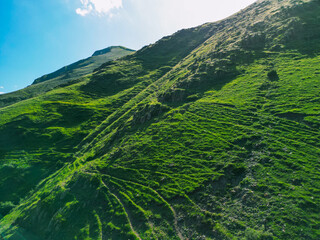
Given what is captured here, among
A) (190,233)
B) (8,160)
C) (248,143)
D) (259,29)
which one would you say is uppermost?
(259,29)

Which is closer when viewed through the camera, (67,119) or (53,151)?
(53,151)

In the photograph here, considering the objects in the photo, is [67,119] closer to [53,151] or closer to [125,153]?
[53,151]

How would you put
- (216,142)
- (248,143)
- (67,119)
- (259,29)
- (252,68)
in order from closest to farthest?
(248,143)
(216,142)
(252,68)
(259,29)
(67,119)

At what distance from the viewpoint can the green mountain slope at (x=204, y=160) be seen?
958 inches

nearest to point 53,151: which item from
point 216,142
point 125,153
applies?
point 125,153

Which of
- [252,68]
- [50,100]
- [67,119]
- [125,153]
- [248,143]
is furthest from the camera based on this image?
[50,100]

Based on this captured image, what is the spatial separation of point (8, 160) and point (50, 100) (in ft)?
185

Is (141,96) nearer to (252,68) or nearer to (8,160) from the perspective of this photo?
(252,68)

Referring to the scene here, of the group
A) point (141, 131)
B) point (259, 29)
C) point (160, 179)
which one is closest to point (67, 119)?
point (141, 131)

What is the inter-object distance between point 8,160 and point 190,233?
283 ft

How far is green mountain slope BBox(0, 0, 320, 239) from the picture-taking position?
79.8 ft

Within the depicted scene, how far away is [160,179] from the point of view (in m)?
35.1

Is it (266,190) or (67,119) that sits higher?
(67,119)

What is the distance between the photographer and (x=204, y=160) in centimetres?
3488
